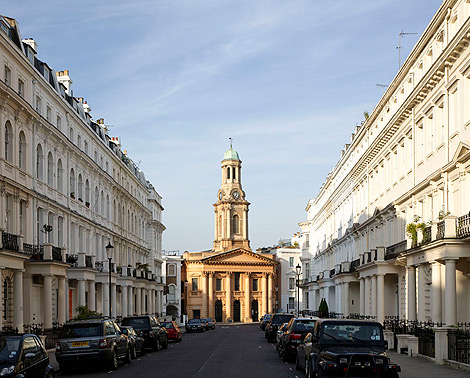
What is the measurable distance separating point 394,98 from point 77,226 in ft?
68.8

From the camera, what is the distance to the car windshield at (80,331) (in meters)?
24.2

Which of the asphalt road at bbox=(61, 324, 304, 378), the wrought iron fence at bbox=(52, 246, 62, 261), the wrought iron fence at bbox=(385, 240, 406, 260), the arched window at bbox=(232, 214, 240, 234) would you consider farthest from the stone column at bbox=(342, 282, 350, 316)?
the arched window at bbox=(232, 214, 240, 234)

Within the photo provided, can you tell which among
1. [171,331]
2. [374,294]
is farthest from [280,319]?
[171,331]

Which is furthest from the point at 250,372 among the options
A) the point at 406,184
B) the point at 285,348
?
the point at 406,184

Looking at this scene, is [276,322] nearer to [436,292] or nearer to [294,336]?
[294,336]

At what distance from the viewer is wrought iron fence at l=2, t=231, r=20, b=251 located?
3147cm

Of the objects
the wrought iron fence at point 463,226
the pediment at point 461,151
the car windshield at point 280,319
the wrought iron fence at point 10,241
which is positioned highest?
the pediment at point 461,151

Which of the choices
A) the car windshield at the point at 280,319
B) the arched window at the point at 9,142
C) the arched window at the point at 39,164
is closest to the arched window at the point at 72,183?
the arched window at the point at 39,164

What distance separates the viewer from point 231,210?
12081 centimetres

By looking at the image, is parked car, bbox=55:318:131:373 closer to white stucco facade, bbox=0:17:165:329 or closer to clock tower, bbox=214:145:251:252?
white stucco facade, bbox=0:17:165:329

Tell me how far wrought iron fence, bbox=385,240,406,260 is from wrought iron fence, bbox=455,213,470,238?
9596mm

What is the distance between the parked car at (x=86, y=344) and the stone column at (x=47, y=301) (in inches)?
481

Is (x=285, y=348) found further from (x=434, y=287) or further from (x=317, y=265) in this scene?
(x=317, y=265)

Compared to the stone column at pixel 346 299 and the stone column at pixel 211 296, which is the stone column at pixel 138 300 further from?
the stone column at pixel 211 296
